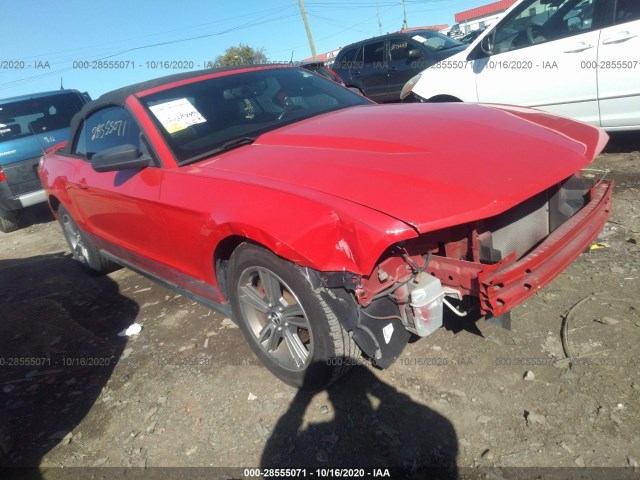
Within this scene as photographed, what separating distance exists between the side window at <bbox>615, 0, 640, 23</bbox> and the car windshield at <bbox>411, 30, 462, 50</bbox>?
4.75 meters

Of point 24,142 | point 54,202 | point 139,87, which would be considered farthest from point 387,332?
point 24,142

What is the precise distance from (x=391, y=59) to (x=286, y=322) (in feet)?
26.5

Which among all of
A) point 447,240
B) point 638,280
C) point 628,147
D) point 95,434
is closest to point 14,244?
point 95,434

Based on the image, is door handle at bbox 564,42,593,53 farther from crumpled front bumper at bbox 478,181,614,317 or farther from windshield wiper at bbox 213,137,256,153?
windshield wiper at bbox 213,137,256,153

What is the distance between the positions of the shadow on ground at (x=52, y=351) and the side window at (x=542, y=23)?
4623mm

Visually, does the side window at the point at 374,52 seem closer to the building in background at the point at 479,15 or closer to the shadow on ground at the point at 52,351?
the shadow on ground at the point at 52,351

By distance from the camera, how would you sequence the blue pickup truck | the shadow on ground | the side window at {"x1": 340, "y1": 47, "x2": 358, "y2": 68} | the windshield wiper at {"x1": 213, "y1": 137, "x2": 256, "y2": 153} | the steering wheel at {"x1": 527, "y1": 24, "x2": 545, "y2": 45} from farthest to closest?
the side window at {"x1": 340, "y1": 47, "x2": 358, "y2": 68} → the blue pickup truck → the steering wheel at {"x1": 527, "y1": 24, "x2": 545, "y2": 45} → the windshield wiper at {"x1": 213, "y1": 137, "x2": 256, "y2": 153} → the shadow on ground

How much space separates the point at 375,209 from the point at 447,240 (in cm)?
49

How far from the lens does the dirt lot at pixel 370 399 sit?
1.92 metres

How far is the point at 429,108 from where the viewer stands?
279 cm

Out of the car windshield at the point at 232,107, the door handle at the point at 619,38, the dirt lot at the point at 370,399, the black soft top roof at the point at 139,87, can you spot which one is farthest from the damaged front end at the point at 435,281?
the door handle at the point at 619,38

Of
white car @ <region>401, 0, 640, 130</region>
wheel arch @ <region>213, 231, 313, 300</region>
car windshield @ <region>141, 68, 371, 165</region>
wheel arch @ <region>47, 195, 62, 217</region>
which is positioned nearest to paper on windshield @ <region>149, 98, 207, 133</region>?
car windshield @ <region>141, 68, 371, 165</region>

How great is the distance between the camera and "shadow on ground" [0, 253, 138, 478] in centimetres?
258

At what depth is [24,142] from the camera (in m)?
7.11
